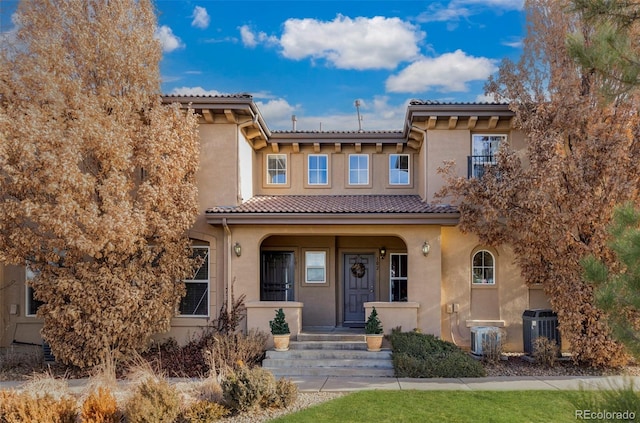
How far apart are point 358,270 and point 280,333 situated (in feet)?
15.5

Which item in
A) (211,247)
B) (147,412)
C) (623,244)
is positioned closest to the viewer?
(623,244)

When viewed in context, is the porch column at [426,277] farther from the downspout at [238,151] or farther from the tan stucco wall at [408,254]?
the downspout at [238,151]

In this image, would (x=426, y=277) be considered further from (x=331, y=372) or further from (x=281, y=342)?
(x=281, y=342)

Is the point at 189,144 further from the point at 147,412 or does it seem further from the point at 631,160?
the point at 631,160

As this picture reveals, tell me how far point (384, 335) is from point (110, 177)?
780 cm

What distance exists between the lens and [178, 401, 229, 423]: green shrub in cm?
786

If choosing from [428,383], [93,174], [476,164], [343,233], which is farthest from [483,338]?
[93,174]

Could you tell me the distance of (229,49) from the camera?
16.0 meters

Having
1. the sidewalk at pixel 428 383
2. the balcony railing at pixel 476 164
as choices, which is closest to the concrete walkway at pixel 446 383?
the sidewalk at pixel 428 383

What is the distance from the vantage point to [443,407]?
8.29 meters

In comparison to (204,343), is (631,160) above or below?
above

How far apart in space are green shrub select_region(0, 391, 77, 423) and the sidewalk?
2155 mm

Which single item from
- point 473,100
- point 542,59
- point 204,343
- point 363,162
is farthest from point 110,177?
point 542,59

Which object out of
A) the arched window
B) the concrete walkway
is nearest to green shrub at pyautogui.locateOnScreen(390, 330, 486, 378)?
the concrete walkway
